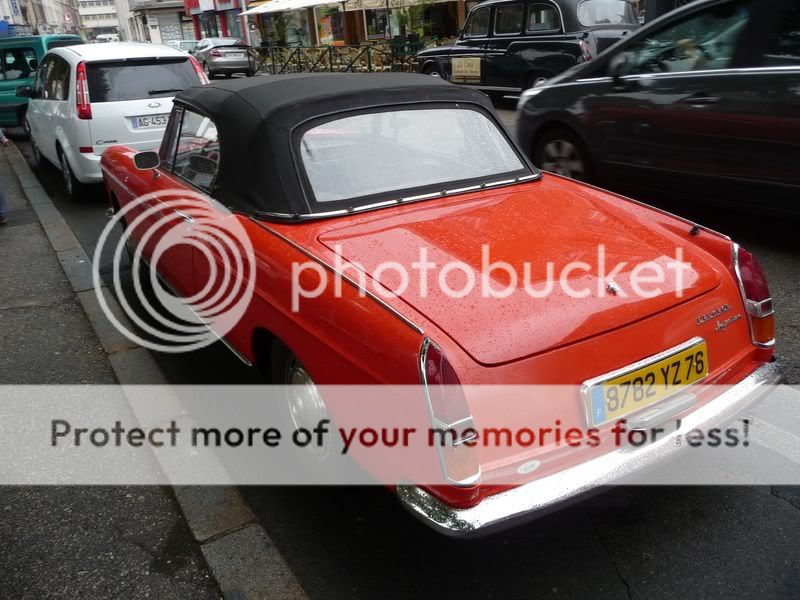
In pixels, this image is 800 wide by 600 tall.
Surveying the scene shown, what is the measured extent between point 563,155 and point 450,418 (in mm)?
4715

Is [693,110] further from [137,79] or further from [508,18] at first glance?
[508,18]

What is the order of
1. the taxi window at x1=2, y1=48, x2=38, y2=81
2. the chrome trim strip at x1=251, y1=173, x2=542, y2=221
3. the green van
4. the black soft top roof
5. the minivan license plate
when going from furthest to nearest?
the taxi window at x1=2, y1=48, x2=38, y2=81 → the green van → the minivan license plate → the black soft top roof → the chrome trim strip at x1=251, y1=173, x2=542, y2=221

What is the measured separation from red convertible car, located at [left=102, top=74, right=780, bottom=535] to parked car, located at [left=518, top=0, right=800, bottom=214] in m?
2.00

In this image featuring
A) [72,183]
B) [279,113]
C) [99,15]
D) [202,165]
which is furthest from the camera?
[99,15]

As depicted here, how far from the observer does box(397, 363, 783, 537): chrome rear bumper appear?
85.2 inches

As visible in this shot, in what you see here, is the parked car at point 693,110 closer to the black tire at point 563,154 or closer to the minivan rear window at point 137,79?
the black tire at point 563,154

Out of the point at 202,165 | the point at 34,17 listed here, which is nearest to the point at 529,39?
the point at 202,165

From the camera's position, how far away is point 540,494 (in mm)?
2232

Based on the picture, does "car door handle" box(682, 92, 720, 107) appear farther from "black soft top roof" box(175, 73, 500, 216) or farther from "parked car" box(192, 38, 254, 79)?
"parked car" box(192, 38, 254, 79)

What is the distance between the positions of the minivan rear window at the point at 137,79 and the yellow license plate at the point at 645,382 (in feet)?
22.2

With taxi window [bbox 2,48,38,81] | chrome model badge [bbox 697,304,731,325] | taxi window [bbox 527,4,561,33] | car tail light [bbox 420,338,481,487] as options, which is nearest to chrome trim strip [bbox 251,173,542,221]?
car tail light [bbox 420,338,481,487]

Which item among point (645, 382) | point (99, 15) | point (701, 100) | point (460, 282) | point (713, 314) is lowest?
point (645, 382)

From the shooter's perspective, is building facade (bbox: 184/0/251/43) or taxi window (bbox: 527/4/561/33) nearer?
taxi window (bbox: 527/4/561/33)

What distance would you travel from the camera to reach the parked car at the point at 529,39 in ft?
38.3
